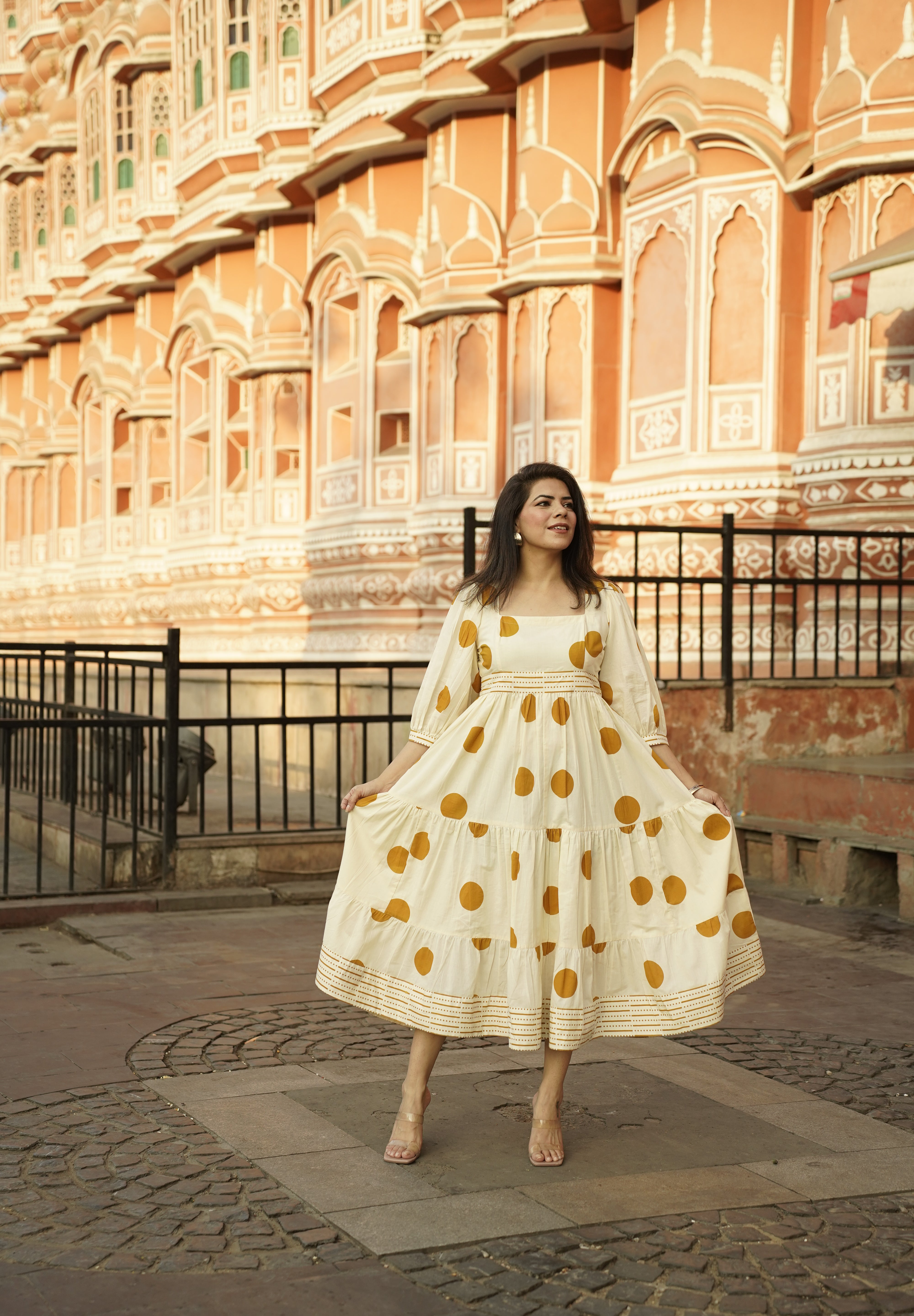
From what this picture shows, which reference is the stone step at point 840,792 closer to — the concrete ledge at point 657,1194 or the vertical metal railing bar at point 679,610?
the vertical metal railing bar at point 679,610

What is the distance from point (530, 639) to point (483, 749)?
33cm

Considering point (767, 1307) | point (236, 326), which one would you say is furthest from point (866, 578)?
point (236, 326)

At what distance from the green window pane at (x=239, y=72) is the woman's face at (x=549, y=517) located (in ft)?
48.4

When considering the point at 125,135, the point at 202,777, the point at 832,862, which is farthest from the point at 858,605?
the point at 125,135

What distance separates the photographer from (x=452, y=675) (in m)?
4.47

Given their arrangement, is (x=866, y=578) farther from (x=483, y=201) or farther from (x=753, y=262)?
(x=483, y=201)

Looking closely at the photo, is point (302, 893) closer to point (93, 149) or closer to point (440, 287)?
point (440, 287)

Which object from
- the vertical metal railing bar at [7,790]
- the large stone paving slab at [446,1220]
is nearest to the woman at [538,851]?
the large stone paving slab at [446,1220]

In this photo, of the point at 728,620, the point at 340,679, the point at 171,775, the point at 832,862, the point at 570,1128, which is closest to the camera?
the point at 570,1128

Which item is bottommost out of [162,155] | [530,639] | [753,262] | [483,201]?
[530,639]

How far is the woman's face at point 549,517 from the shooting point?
14.5 ft

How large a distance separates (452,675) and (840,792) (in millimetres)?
4853

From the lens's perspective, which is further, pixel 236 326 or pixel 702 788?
pixel 236 326

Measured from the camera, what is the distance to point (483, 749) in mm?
4332
